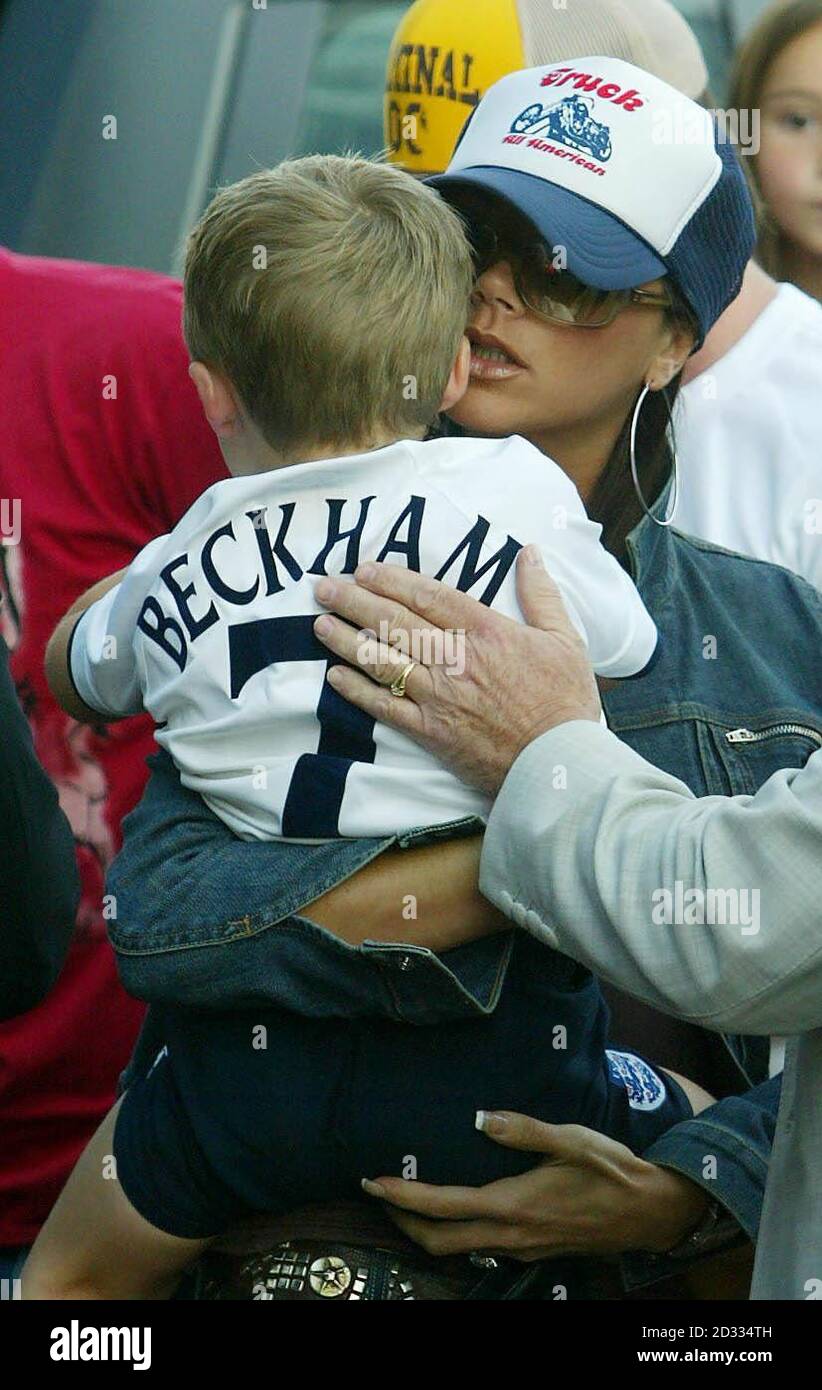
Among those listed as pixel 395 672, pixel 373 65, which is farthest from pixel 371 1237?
pixel 373 65

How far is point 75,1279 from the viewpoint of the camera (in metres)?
1.89

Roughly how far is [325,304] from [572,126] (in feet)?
1.89

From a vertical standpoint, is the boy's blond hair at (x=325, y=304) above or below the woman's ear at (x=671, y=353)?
above

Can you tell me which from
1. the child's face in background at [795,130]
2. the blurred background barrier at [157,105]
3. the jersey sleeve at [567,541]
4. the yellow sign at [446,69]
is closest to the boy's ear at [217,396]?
the jersey sleeve at [567,541]

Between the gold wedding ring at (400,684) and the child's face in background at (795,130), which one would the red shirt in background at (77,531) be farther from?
the child's face in background at (795,130)

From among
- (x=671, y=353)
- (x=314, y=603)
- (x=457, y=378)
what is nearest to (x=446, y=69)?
(x=671, y=353)

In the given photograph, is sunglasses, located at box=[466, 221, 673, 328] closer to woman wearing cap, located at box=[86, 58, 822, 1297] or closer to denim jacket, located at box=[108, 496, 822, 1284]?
woman wearing cap, located at box=[86, 58, 822, 1297]

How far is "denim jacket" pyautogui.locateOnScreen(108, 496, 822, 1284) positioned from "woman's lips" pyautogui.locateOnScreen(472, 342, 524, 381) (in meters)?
0.26

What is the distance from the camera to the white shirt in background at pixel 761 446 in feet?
8.66

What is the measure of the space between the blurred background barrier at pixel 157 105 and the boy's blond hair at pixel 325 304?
86.2 inches

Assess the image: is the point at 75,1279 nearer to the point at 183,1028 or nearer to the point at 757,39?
the point at 183,1028

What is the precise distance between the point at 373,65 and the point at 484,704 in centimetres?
343

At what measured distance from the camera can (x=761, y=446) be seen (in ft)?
9.06

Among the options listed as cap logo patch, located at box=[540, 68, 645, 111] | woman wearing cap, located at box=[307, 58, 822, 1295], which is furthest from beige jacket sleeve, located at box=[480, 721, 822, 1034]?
cap logo patch, located at box=[540, 68, 645, 111]
